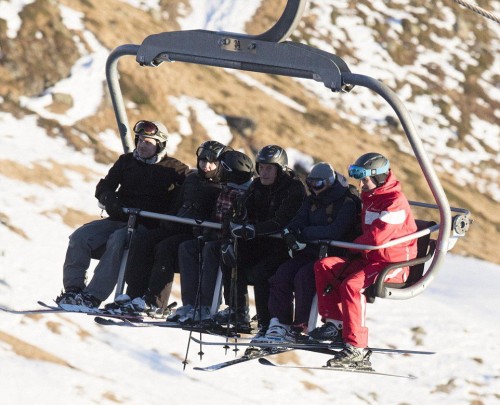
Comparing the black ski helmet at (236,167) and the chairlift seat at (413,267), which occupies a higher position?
the black ski helmet at (236,167)

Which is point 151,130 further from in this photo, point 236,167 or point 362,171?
point 362,171

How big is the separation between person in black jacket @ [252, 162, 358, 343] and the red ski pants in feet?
0.75

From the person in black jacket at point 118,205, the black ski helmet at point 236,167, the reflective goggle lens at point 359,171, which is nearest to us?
the reflective goggle lens at point 359,171

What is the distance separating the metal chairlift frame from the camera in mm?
10273

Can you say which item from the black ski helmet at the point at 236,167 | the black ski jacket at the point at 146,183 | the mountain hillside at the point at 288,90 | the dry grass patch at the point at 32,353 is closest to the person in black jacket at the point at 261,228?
the black ski helmet at the point at 236,167

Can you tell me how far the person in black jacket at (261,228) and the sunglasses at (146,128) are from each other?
1.34 meters

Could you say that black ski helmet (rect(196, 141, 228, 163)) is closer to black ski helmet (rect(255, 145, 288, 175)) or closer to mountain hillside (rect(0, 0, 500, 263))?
black ski helmet (rect(255, 145, 288, 175))

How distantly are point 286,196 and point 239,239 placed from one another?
619 millimetres

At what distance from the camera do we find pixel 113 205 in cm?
1255

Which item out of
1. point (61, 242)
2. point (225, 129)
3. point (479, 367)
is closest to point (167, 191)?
point (61, 242)

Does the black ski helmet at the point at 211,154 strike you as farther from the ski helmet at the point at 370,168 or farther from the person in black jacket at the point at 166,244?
the ski helmet at the point at 370,168

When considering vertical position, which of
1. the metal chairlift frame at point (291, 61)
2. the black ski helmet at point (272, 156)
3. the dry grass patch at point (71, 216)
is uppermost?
the metal chairlift frame at point (291, 61)

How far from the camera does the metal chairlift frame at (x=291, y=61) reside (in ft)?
33.7

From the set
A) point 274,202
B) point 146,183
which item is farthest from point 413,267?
point 146,183
